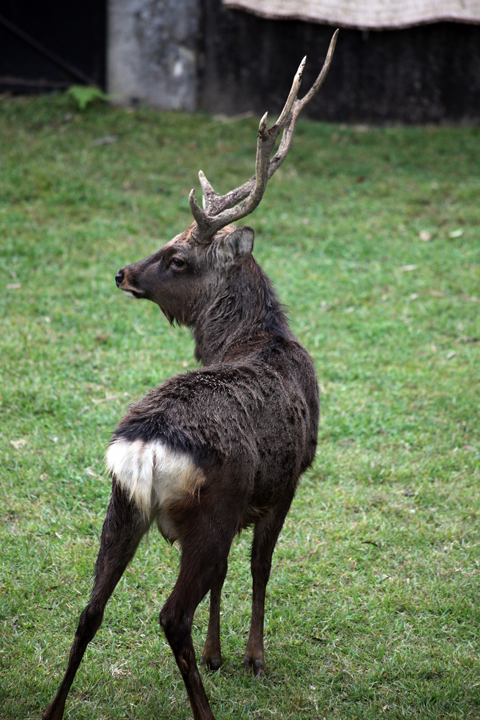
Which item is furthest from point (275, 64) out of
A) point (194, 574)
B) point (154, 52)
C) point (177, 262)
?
point (194, 574)

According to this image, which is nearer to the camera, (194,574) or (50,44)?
(194,574)

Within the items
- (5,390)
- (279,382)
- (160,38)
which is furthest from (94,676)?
(160,38)

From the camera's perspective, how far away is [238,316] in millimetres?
3785

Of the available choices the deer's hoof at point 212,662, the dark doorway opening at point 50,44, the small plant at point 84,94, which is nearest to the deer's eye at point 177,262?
the deer's hoof at point 212,662

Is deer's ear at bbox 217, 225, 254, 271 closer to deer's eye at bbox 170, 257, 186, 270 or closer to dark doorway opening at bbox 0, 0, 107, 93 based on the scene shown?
deer's eye at bbox 170, 257, 186, 270

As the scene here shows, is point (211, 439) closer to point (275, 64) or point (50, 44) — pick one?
point (275, 64)

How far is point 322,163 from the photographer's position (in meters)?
10.3

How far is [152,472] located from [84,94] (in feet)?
30.0

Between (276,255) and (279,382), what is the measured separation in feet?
16.6

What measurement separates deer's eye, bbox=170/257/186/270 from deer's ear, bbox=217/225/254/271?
219 millimetres

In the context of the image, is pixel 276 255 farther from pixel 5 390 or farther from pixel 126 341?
pixel 5 390

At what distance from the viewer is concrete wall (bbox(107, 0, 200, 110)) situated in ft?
35.0

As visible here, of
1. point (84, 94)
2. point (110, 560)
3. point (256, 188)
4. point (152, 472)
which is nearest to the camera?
point (152, 472)

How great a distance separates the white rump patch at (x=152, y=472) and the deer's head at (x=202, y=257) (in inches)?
57.7
